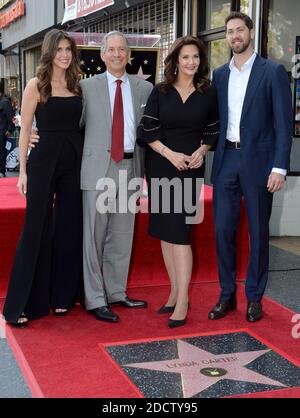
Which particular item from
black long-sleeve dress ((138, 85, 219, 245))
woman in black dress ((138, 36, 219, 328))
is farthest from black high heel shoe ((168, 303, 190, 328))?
black long-sleeve dress ((138, 85, 219, 245))

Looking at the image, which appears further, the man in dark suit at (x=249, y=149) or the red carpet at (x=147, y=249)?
the red carpet at (x=147, y=249)

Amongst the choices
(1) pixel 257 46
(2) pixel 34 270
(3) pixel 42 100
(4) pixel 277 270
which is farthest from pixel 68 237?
(1) pixel 257 46

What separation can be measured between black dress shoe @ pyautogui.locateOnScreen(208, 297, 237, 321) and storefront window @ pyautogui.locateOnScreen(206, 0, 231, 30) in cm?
414

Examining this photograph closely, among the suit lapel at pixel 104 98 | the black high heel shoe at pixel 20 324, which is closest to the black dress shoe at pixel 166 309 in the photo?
the black high heel shoe at pixel 20 324

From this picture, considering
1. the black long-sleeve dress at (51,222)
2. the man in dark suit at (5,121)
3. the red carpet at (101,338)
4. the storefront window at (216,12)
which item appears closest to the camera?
the red carpet at (101,338)

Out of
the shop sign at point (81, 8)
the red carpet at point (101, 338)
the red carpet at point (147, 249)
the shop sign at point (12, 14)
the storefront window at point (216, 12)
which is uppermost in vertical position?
the shop sign at point (12, 14)

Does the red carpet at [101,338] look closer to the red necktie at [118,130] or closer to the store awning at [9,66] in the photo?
the red necktie at [118,130]

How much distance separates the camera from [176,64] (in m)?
3.52

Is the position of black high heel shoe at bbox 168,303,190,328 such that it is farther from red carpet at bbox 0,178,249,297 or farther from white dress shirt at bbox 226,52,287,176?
white dress shirt at bbox 226,52,287,176

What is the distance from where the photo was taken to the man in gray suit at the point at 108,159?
3568mm

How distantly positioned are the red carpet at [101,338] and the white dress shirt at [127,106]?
3.64ft

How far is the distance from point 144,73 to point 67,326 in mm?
2793

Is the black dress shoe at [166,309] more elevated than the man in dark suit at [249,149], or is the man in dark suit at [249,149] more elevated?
the man in dark suit at [249,149]

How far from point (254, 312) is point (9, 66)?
20.1 metres
